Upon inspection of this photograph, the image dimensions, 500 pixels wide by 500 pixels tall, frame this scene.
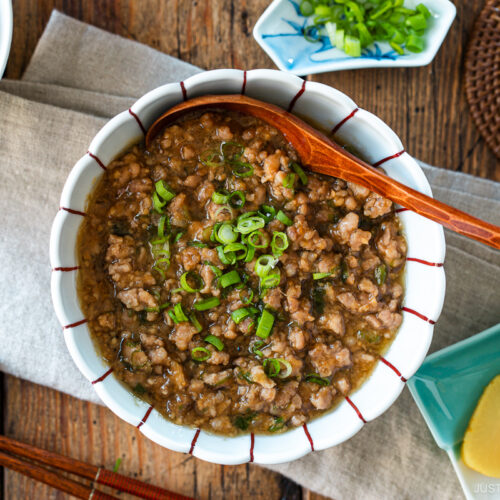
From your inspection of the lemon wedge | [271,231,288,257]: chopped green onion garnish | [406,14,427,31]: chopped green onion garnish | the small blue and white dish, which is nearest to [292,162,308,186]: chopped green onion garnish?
[271,231,288,257]: chopped green onion garnish

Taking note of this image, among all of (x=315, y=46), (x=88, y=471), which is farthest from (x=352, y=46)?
(x=88, y=471)

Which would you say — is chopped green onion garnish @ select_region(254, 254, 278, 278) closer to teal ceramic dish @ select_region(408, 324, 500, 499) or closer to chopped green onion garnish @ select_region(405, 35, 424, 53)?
teal ceramic dish @ select_region(408, 324, 500, 499)

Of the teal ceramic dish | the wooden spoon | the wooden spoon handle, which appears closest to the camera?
the wooden spoon handle

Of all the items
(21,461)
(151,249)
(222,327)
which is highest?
(151,249)

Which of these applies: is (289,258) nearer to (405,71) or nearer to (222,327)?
(222,327)

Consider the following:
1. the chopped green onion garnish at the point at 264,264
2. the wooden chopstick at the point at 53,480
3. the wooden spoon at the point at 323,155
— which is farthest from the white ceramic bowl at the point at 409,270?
the wooden chopstick at the point at 53,480

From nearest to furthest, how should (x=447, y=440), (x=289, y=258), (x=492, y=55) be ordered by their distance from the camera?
1. (x=289, y=258)
2. (x=447, y=440)
3. (x=492, y=55)


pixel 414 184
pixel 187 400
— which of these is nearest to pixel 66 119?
pixel 187 400
